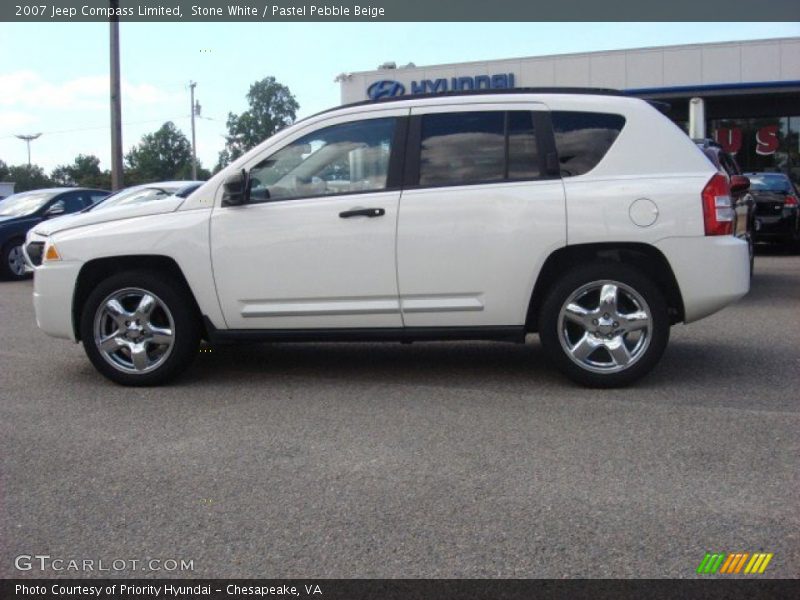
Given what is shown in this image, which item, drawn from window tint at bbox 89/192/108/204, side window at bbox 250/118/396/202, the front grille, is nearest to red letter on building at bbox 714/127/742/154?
window tint at bbox 89/192/108/204

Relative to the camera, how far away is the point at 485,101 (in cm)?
585

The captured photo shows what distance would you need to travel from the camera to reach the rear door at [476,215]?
5594 mm

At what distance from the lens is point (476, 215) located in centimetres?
562

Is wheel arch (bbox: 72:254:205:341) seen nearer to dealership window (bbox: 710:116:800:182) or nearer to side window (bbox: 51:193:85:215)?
side window (bbox: 51:193:85:215)

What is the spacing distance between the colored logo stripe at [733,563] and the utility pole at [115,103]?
65.7 ft

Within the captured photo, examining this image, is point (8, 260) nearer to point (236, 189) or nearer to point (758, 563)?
point (236, 189)

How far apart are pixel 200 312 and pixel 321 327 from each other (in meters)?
0.86

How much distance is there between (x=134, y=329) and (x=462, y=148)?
256cm

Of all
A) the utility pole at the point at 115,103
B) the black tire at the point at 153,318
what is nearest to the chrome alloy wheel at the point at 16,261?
the utility pole at the point at 115,103

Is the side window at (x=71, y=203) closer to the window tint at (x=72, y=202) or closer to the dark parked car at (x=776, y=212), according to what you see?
the window tint at (x=72, y=202)

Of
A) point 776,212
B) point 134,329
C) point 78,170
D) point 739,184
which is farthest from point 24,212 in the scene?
point 78,170
